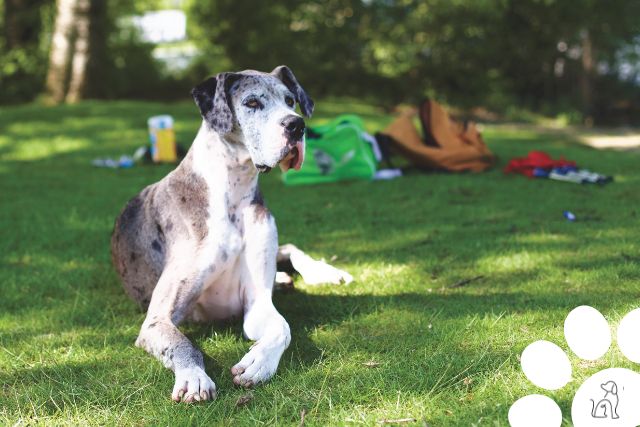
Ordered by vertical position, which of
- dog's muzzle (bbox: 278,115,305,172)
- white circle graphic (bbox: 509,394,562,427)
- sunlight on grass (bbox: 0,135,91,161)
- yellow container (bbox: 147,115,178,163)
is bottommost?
sunlight on grass (bbox: 0,135,91,161)

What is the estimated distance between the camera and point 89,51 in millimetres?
13938

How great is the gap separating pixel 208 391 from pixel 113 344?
941mm

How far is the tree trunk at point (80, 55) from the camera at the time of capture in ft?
44.7

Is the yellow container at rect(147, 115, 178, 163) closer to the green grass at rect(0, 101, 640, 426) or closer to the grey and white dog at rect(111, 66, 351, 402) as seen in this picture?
the green grass at rect(0, 101, 640, 426)

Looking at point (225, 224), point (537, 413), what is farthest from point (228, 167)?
point (537, 413)

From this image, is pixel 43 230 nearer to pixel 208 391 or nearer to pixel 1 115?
pixel 208 391

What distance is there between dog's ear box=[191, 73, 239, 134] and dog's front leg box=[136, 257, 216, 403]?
68 centimetres

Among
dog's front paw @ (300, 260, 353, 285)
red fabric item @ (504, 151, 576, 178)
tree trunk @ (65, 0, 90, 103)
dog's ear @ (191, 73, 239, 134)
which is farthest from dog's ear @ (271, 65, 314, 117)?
tree trunk @ (65, 0, 90, 103)

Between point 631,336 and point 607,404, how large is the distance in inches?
19.0

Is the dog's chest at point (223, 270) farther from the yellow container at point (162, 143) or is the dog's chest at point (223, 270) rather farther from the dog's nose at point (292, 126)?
the yellow container at point (162, 143)

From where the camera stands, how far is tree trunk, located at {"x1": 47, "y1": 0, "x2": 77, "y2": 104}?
1369 centimetres

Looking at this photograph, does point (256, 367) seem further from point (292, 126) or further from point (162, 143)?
point (162, 143)

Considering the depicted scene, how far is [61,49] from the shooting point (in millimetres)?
14086

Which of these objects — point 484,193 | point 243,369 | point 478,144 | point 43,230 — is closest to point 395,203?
point 484,193
